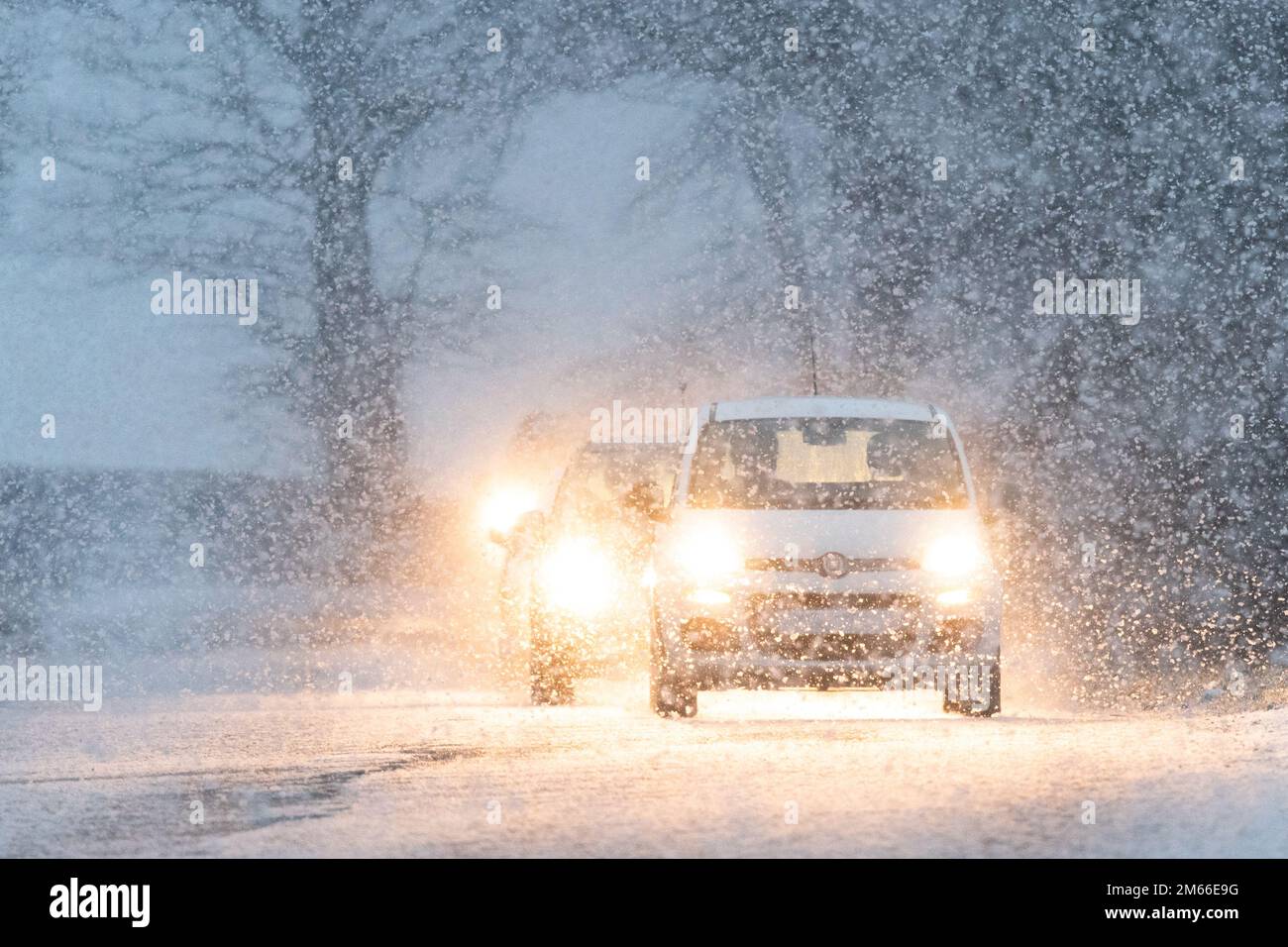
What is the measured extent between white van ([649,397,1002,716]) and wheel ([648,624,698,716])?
0.01 m

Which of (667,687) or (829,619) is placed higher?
(829,619)

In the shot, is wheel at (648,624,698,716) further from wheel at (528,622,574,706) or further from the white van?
wheel at (528,622,574,706)

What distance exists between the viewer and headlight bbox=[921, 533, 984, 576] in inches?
384

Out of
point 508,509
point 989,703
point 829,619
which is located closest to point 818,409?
point 829,619

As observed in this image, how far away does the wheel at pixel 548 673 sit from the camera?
36.8 ft

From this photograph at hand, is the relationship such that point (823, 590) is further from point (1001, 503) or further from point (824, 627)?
point (1001, 503)

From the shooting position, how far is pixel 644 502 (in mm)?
10367

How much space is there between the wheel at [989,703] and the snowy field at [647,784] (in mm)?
143

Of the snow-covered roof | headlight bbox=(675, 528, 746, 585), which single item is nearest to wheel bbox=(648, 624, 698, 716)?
headlight bbox=(675, 528, 746, 585)

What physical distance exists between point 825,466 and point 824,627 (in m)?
1.53

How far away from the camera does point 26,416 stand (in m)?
26.4
